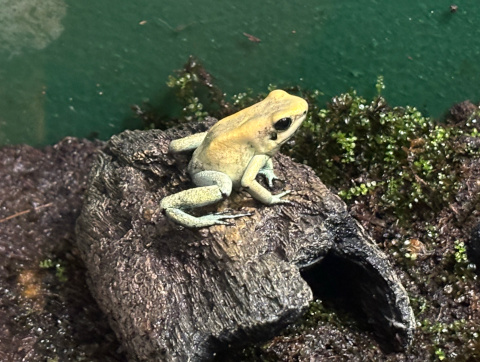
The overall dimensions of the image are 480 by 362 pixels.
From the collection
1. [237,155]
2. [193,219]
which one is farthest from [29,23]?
[193,219]

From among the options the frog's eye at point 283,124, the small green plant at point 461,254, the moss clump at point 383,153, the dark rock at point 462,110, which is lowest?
the small green plant at point 461,254

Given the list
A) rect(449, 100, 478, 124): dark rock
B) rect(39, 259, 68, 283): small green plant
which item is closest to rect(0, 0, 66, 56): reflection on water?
rect(39, 259, 68, 283): small green plant

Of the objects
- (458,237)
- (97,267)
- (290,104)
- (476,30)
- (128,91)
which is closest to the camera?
(290,104)

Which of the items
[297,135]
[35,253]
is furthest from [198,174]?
[35,253]

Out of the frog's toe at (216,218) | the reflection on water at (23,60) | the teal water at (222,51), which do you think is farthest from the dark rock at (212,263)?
the reflection on water at (23,60)

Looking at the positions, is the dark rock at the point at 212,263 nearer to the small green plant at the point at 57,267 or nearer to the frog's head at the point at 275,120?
the frog's head at the point at 275,120

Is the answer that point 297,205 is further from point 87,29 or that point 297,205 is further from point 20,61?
point 20,61
